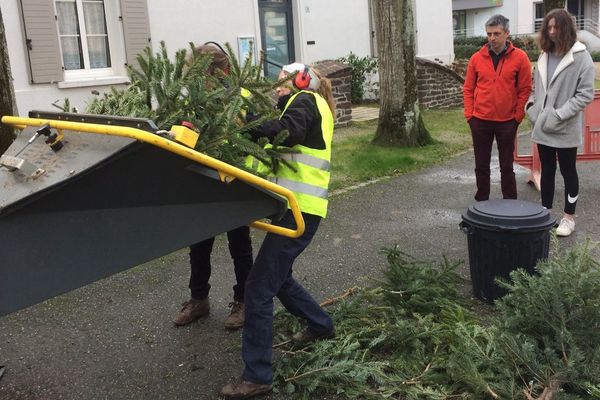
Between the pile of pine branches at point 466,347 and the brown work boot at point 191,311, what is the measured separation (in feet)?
1.64

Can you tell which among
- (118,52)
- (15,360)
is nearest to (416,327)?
(15,360)

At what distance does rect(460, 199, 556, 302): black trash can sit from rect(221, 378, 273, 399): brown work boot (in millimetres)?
1699

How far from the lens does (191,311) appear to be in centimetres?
404

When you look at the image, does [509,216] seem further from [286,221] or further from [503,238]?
[286,221]

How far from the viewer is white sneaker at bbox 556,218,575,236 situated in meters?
5.44

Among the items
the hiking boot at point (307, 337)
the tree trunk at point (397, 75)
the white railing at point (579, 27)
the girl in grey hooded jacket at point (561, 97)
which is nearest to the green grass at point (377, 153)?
the tree trunk at point (397, 75)

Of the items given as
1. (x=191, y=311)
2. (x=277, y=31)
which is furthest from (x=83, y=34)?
(x=191, y=311)

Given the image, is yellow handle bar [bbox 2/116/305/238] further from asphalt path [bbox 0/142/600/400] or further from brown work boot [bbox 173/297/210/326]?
brown work boot [bbox 173/297/210/326]

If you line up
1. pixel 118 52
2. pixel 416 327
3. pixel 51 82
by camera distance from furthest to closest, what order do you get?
1. pixel 118 52
2. pixel 51 82
3. pixel 416 327

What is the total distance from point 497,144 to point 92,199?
430 centimetres

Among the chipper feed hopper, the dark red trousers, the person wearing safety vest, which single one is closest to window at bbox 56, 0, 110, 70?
the dark red trousers

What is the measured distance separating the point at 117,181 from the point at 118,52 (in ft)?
25.7

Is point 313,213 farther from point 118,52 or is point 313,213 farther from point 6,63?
point 118,52

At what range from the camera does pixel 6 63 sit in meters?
5.52
